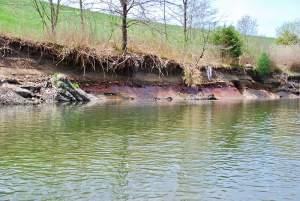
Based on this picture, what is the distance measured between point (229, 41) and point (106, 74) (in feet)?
60.6

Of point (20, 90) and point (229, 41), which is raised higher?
point (229, 41)

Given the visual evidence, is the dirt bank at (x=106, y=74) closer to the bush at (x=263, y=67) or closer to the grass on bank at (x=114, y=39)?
the grass on bank at (x=114, y=39)

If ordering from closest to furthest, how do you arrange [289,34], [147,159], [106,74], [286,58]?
[147,159], [106,74], [286,58], [289,34]

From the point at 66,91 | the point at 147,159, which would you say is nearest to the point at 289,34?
the point at 66,91

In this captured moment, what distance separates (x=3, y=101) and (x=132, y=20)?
1686cm

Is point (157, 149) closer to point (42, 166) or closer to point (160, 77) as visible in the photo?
point (42, 166)

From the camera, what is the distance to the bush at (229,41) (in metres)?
56.2

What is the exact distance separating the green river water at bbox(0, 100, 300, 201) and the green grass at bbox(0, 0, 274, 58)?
69.8 feet

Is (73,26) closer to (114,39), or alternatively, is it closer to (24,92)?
(114,39)

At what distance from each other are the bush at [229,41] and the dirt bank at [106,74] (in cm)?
467

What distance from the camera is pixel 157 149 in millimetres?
15422

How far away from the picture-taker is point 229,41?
56875 mm

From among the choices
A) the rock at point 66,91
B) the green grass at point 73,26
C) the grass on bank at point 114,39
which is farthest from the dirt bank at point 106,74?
the green grass at point 73,26

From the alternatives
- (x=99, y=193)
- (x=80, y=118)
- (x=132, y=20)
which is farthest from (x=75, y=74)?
(x=99, y=193)
